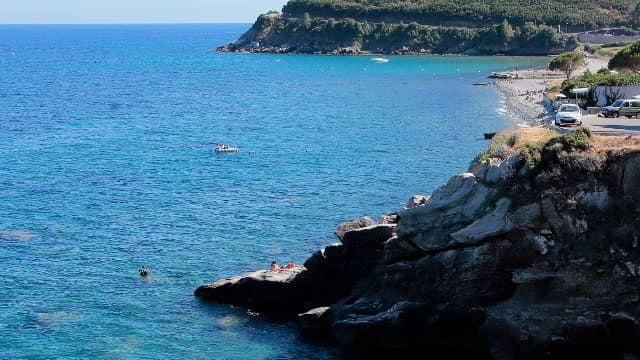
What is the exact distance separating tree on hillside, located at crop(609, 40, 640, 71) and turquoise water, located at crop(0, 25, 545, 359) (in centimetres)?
1589

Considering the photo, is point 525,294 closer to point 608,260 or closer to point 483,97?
point 608,260

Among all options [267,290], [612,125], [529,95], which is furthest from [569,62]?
[267,290]

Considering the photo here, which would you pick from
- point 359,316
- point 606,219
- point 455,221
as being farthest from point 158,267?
point 606,219

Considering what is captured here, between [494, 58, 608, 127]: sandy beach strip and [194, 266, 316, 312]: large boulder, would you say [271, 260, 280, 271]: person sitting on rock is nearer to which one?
[194, 266, 316, 312]: large boulder

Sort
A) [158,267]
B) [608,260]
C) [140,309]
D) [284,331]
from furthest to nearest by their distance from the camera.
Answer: [158,267] < [140,309] < [284,331] < [608,260]

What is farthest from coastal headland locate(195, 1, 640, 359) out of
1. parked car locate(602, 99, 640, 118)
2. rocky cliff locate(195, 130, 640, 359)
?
parked car locate(602, 99, 640, 118)

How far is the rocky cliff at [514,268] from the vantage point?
1457 inches

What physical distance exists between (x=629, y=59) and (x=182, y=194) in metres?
59.8

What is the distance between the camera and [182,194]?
70.8 metres

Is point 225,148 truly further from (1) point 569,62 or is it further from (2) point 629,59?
(1) point 569,62

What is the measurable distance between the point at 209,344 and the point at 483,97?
328 feet

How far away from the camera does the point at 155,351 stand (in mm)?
41094

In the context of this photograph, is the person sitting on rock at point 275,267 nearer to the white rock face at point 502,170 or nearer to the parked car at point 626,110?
the white rock face at point 502,170

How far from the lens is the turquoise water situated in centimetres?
4394
